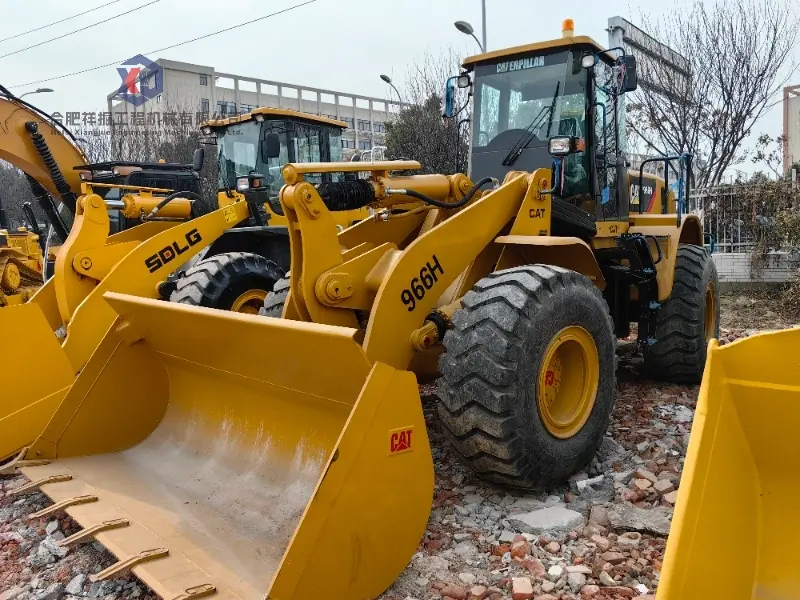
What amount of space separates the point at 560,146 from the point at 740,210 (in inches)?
358

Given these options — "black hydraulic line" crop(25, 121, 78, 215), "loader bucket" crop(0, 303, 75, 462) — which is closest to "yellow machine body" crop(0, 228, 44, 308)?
"black hydraulic line" crop(25, 121, 78, 215)

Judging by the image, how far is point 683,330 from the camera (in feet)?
18.7

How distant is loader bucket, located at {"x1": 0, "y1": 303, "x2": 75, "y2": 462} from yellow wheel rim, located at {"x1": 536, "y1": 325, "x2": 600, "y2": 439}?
311 centimetres

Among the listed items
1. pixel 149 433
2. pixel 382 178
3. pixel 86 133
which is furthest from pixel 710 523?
pixel 86 133

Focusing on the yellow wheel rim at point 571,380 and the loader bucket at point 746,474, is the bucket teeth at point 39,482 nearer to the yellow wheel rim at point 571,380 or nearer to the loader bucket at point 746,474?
the yellow wheel rim at point 571,380

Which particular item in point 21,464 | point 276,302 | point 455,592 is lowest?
point 455,592

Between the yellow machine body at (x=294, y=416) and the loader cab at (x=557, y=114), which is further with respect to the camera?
the loader cab at (x=557, y=114)

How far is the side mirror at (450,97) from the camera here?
529 cm

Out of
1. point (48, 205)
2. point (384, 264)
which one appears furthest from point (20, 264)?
point (384, 264)

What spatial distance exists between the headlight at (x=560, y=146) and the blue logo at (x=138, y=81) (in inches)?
1453

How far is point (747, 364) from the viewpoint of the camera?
2.20 m

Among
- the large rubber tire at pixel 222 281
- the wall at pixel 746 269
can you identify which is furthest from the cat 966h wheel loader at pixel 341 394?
the wall at pixel 746 269

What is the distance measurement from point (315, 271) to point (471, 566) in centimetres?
171

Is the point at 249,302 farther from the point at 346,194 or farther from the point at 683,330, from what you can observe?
the point at 683,330
